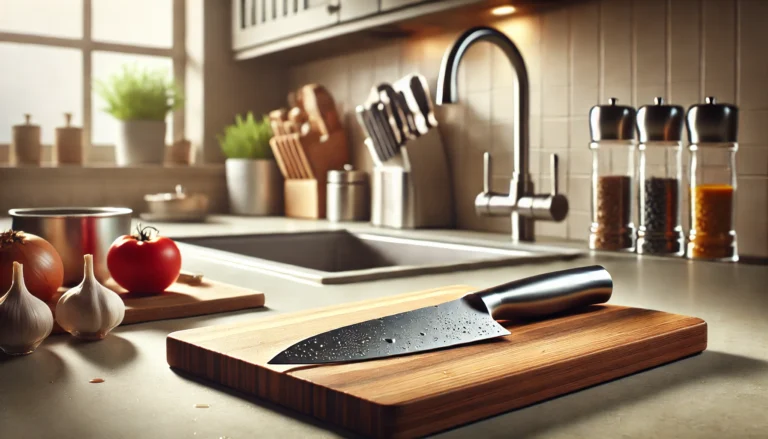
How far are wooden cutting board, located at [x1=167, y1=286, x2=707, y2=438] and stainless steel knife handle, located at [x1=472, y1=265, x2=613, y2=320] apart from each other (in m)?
0.01

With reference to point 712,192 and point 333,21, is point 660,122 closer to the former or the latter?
point 712,192

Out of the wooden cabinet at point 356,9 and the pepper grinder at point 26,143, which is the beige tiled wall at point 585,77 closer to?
the wooden cabinet at point 356,9

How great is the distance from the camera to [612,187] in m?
1.50

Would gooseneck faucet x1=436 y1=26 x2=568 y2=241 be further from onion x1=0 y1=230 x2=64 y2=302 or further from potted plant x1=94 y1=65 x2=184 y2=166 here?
potted plant x1=94 y1=65 x2=184 y2=166

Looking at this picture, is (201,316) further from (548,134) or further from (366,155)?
(366,155)

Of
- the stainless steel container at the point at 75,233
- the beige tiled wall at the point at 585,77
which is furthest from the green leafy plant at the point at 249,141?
the stainless steel container at the point at 75,233

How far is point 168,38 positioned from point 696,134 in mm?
2043

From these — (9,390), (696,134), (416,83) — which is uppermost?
(416,83)

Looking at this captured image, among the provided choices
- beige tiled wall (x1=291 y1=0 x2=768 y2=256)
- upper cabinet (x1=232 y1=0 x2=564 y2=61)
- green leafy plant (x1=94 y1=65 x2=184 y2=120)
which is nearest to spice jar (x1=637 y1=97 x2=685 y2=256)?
beige tiled wall (x1=291 y1=0 x2=768 y2=256)

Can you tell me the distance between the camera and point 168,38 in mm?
2855

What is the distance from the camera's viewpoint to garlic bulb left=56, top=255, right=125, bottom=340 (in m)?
0.73

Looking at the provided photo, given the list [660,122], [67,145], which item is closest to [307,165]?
[67,145]

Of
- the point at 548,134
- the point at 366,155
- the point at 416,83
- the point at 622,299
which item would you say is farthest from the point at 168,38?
the point at 622,299

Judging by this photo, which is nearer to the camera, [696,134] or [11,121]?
[696,134]
